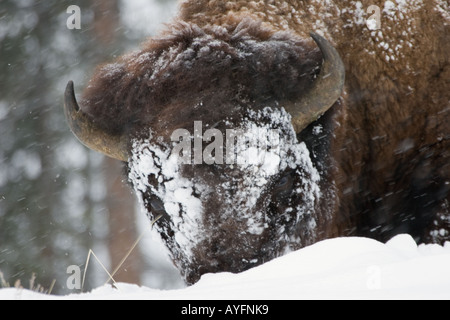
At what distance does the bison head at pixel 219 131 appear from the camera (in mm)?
3121

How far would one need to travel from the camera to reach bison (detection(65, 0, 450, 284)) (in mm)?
3150

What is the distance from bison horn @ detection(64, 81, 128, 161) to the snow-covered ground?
4.55 feet

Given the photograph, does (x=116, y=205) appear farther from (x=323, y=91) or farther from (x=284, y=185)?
(x=323, y=91)

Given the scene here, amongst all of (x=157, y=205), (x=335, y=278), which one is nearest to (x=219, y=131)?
(x=157, y=205)

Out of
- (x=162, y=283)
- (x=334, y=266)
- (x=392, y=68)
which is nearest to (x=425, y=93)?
(x=392, y=68)

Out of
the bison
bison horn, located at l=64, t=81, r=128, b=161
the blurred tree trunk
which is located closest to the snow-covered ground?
the bison

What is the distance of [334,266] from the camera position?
2.33m

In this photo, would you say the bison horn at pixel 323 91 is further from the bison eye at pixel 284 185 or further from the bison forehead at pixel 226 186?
the bison eye at pixel 284 185

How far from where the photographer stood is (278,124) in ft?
11.0

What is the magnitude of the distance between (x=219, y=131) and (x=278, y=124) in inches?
17.8

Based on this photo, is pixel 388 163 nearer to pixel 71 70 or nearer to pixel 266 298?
pixel 266 298

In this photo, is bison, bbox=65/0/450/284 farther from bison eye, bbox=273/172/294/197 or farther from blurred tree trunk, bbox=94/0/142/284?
blurred tree trunk, bbox=94/0/142/284
